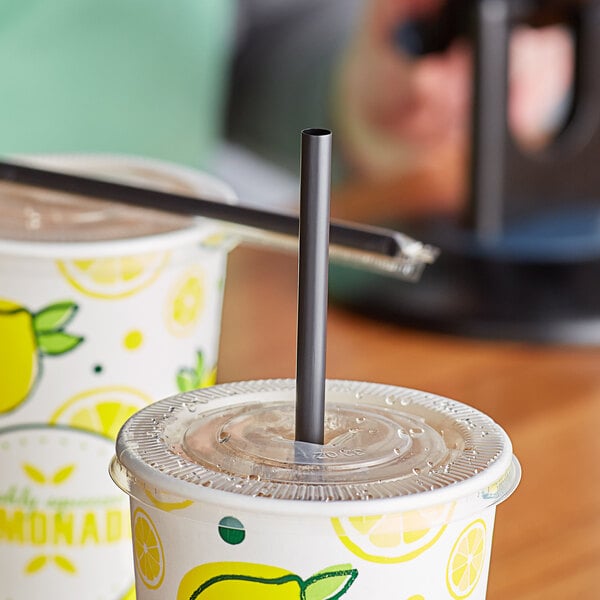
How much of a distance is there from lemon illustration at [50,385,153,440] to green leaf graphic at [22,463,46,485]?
21 millimetres

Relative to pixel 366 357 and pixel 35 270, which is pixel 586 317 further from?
pixel 35 270

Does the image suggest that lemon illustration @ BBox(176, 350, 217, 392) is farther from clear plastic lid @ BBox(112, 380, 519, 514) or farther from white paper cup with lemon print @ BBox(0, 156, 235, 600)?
clear plastic lid @ BBox(112, 380, 519, 514)

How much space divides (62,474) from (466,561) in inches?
8.4

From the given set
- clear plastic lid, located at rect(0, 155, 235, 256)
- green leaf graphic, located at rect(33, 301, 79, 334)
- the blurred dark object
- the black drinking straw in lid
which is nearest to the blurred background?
the blurred dark object

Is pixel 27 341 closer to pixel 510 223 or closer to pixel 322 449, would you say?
pixel 322 449

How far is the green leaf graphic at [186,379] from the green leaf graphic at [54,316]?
2.2 inches

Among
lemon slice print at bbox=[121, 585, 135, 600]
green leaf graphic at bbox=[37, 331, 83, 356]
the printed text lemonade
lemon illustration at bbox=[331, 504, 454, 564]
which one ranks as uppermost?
green leaf graphic at bbox=[37, 331, 83, 356]

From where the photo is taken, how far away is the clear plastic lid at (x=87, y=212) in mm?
495

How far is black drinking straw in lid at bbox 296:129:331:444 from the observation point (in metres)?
0.32

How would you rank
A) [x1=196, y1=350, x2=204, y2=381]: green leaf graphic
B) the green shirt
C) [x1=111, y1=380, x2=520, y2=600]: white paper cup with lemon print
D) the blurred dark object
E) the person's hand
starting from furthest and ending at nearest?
the person's hand, the green shirt, the blurred dark object, [x1=196, y1=350, x2=204, y2=381]: green leaf graphic, [x1=111, y1=380, x2=520, y2=600]: white paper cup with lemon print

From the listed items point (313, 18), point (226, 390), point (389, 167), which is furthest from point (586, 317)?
point (313, 18)

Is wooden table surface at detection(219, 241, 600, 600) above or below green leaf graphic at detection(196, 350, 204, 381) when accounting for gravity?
below

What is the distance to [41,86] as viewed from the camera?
1055 millimetres

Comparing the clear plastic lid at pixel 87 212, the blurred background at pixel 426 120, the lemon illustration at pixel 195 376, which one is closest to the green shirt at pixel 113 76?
the blurred background at pixel 426 120
